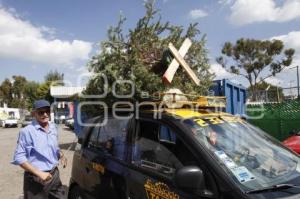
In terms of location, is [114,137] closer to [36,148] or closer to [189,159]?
[36,148]

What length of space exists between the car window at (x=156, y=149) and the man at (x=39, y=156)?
123 cm

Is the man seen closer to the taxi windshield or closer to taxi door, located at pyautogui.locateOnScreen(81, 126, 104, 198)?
taxi door, located at pyautogui.locateOnScreen(81, 126, 104, 198)

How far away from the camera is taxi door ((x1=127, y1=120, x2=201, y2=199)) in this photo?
384cm

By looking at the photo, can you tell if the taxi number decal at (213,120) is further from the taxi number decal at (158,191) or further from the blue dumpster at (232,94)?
the blue dumpster at (232,94)

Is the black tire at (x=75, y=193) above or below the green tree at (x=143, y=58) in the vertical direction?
below

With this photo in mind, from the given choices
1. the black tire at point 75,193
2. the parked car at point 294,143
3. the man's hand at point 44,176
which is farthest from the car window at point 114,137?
the parked car at point 294,143

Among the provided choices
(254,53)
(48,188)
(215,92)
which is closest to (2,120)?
(254,53)

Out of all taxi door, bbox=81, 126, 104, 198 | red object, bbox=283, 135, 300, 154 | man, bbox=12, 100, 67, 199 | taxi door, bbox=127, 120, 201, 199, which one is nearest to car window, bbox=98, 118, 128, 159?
taxi door, bbox=81, 126, 104, 198

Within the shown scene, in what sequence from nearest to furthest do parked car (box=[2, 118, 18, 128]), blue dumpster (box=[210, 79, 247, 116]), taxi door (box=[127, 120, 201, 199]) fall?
taxi door (box=[127, 120, 201, 199])
blue dumpster (box=[210, 79, 247, 116])
parked car (box=[2, 118, 18, 128])

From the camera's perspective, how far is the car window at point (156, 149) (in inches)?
156

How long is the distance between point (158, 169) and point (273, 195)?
1.16 m

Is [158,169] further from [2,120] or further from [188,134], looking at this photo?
[2,120]

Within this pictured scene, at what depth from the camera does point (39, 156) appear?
16.5 feet

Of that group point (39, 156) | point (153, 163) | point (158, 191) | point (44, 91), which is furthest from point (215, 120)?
point (44, 91)
